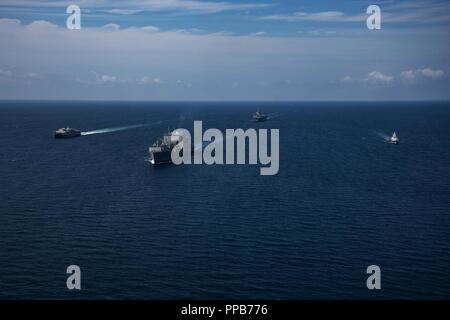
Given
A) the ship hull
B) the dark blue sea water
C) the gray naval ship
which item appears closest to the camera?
the dark blue sea water

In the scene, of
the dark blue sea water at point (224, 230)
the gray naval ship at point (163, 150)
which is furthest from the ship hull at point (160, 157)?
the dark blue sea water at point (224, 230)

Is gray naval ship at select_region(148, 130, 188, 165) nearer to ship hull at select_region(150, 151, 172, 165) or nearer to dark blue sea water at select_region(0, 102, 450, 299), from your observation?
ship hull at select_region(150, 151, 172, 165)

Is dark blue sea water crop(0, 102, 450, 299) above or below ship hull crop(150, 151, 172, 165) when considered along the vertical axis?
below

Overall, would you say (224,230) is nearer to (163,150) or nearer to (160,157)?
(160,157)

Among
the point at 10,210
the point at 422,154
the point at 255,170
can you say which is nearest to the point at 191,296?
the point at 10,210

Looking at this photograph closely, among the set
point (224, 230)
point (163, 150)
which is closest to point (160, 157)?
point (163, 150)

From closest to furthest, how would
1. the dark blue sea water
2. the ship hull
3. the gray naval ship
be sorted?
the dark blue sea water, the ship hull, the gray naval ship

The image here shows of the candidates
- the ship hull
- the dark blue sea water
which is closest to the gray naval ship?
the ship hull
